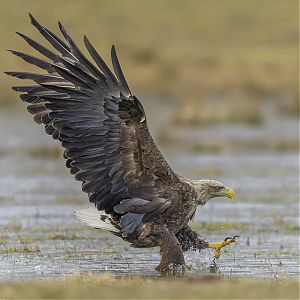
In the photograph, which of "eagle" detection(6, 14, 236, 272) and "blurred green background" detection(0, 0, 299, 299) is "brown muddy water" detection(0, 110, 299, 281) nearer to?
"blurred green background" detection(0, 0, 299, 299)

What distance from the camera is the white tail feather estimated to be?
10203 mm

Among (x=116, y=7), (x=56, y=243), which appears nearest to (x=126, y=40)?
(x=116, y=7)

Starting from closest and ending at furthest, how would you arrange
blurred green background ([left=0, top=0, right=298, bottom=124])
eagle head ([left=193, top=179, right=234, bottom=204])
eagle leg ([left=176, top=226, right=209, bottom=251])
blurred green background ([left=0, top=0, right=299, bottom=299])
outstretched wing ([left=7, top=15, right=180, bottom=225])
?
outstretched wing ([left=7, top=15, right=180, bottom=225])
eagle head ([left=193, top=179, right=234, bottom=204])
eagle leg ([left=176, top=226, right=209, bottom=251])
blurred green background ([left=0, top=0, right=299, bottom=299])
blurred green background ([left=0, top=0, right=298, bottom=124])

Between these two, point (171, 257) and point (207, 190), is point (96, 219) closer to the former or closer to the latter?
point (171, 257)

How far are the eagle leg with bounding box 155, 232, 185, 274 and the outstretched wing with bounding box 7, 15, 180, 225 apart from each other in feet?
1.12

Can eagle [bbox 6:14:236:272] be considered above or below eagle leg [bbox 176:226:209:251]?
above

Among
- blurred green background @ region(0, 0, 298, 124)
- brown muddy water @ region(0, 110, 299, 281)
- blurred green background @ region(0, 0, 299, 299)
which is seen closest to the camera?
brown muddy water @ region(0, 110, 299, 281)

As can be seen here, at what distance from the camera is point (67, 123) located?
10.1 meters

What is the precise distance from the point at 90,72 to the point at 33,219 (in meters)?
4.12

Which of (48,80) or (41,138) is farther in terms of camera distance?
(41,138)

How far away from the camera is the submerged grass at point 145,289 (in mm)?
→ 7715

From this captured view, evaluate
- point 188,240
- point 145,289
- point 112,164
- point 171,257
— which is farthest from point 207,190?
point 145,289

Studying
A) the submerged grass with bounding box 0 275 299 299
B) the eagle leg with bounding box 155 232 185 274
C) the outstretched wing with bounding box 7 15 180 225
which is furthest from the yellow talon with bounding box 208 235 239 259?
the submerged grass with bounding box 0 275 299 299

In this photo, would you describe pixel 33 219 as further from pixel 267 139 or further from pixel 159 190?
pixel 267 139
